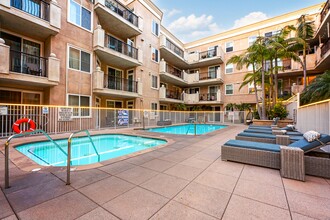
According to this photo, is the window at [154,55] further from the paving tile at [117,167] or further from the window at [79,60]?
the paving tile at [117,167]

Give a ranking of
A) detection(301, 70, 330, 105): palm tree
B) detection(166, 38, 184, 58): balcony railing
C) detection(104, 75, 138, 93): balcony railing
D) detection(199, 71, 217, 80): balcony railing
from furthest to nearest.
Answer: detection(199, 71, 217, 80): balcony railing < detection(166, 38, 184, 58): balcony railing < detection(104, 75, 138, 93): balcony railing < detection(301, 70, 330, 105): palm tree

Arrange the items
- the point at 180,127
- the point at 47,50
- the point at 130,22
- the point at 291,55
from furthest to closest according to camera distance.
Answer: the point at 180,127, the point at 130,22, the point at 291,55, the point at 47,50

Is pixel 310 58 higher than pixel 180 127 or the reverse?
higher

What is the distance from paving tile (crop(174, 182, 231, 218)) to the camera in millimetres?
2152

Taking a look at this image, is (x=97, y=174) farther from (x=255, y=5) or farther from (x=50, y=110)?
(x=255, y=5)

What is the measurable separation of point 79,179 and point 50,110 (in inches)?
311

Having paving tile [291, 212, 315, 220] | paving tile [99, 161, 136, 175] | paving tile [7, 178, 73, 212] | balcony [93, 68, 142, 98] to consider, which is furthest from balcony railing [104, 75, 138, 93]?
paving tile [291, 212, 315, 220]

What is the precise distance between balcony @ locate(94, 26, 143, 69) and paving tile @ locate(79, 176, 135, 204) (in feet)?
36.8

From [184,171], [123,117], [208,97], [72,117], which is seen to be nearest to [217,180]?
[184,171]

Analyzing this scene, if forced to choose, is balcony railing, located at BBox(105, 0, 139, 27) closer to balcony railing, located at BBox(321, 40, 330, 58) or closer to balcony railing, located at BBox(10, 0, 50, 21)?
balcony railing, located at BBox(10, 0, 50, 21)

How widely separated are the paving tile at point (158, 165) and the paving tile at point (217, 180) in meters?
0.94

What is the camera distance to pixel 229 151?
4.25 m

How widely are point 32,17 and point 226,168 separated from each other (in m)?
12.0

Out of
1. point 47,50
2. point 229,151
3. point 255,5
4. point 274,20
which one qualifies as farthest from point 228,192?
point 274,20
